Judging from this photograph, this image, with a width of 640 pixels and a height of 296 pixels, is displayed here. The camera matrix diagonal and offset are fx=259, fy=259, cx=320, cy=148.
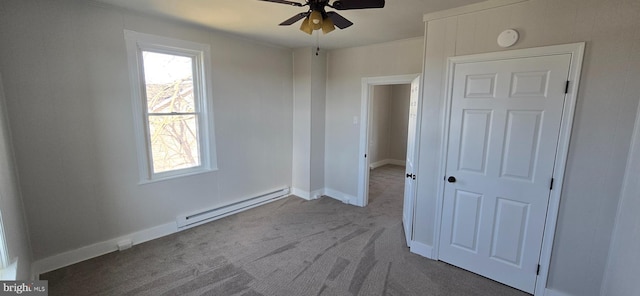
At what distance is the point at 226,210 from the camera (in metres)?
3.80

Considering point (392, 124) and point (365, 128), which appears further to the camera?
point (392, 124)

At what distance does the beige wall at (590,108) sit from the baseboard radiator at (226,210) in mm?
3516

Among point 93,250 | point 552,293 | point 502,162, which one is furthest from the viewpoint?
point 93,250

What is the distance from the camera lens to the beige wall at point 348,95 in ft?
12.3

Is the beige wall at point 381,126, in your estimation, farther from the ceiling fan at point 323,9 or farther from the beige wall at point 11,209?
the beige wall at point 11,209

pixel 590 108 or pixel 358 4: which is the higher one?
pixel 358 4

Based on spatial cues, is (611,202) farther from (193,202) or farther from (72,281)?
(72,281)

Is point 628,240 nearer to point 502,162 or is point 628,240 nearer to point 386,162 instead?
point 502,162

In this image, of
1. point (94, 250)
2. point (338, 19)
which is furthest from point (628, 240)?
point (94, 250)

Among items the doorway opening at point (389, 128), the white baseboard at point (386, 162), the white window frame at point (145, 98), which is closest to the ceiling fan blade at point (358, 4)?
the white window frame at point (145, 98)

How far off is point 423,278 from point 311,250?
119 cm

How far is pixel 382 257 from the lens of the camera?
2850 mm

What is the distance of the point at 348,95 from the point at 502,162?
245cm

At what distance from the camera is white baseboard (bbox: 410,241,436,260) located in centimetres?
285
